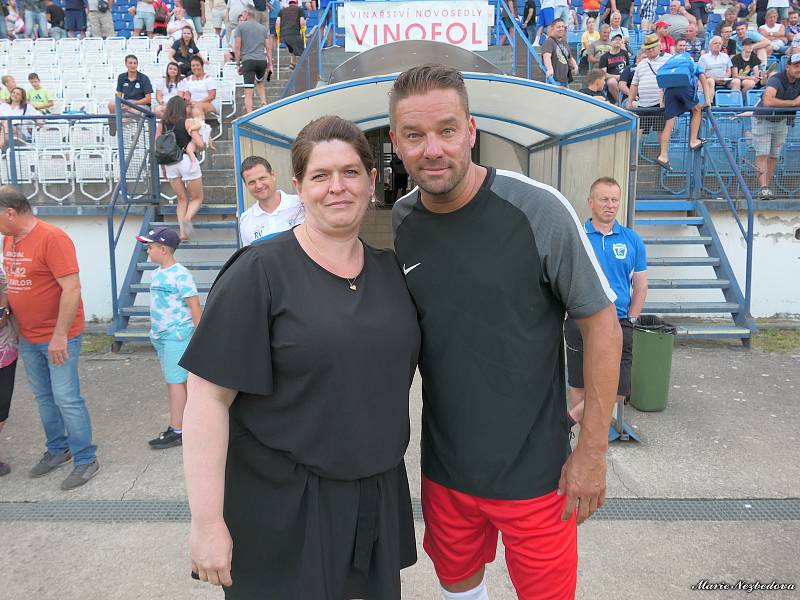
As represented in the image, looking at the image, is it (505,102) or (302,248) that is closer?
(302,248)

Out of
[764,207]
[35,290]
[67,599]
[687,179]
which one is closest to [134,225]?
[35,290]

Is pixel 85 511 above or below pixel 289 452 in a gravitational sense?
below

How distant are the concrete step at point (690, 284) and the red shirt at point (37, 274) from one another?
6204mm

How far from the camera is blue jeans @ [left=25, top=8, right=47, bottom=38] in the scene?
640 inches

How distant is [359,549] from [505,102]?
5453 millimetres

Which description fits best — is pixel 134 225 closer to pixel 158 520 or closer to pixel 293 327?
pixel 158 520

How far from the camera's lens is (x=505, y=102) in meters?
6.52

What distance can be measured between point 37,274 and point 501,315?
336 cm

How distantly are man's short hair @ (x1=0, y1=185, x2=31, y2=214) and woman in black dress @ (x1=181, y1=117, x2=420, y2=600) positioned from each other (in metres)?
2.89

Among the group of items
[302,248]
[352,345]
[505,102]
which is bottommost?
[352,345]

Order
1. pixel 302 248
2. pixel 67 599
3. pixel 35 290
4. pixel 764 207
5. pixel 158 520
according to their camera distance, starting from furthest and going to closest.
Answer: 1. pixel 764 207
2. pixel 35 290
3. pixel 158 520
4. pixel 67 599
5. pixel 302 248

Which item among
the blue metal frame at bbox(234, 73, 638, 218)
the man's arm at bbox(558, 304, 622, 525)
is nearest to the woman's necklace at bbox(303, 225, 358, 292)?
the man's arm at bbox(558, 304, 622, 525)

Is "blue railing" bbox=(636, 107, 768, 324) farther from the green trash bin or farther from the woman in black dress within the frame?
the woman in black dress

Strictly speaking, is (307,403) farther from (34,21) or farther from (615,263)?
(34,21)
